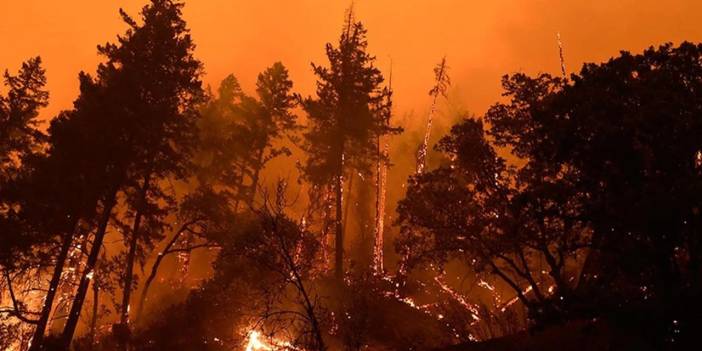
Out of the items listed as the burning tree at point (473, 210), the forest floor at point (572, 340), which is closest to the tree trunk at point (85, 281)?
the burning tree at point (473, 210)

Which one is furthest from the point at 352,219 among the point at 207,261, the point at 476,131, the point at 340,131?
the point at 476,131

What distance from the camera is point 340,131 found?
30.0 meters

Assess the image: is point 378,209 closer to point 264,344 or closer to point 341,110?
point 341,110

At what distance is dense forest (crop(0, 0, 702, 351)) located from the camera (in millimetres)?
10375

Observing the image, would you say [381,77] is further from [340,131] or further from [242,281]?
[242,281]

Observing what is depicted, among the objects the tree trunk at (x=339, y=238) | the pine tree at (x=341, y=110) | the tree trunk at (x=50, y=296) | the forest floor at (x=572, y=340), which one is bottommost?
the forest floor at (x=572, y=340)

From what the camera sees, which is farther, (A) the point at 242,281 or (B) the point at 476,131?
(A) the point at 242,281

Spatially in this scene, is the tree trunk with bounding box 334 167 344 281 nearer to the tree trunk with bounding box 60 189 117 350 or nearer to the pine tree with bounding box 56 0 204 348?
the pine tree with bounding box 56 0 204 348

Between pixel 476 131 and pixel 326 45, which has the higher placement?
pixel 326 45

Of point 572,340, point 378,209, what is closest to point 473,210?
point 572,340

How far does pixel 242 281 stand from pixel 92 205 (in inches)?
338

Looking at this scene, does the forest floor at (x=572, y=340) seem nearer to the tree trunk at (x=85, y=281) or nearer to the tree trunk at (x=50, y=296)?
the tree trunk at (x=85, y=281)

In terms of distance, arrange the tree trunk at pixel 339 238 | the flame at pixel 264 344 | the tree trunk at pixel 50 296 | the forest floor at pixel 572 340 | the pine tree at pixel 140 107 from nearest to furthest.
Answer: the forest floor at pixel 572 340
the flame at pixel 264 344
the tree trunk at pixel 50 296
the pine tree at pixel 140 107
the tree trunk at pixel 339 238

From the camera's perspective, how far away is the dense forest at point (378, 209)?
10.4 metres
